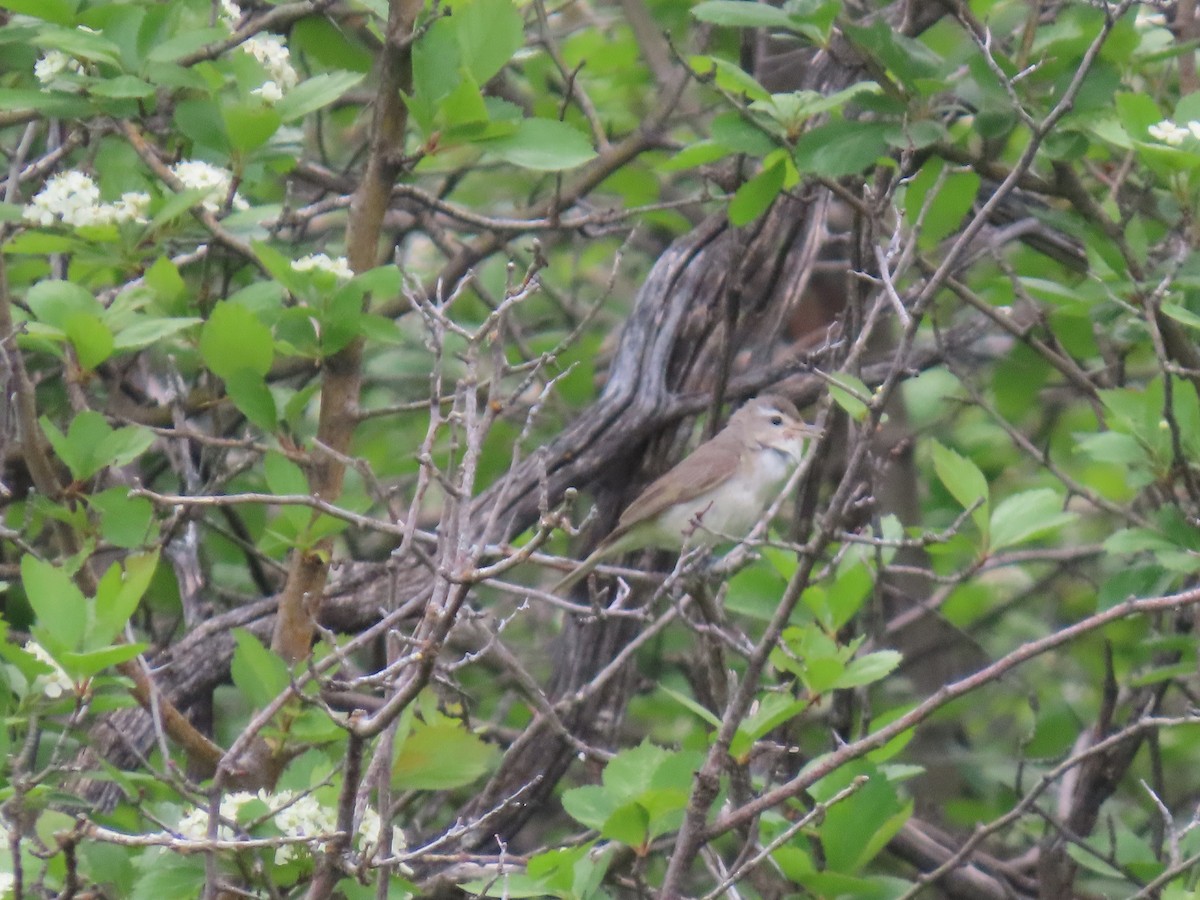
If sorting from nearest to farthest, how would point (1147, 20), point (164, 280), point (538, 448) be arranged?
point (164, 280) → point (538, 448) → point (1147, 20)

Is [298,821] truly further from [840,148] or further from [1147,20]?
[1147,20]

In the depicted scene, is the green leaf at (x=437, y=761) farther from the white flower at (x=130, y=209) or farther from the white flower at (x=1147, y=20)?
the white flower at (x=1147, y=20)

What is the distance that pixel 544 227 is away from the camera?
4.04m

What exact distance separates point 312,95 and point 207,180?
285 mm

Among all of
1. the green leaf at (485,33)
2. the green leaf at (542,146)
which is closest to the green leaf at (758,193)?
the green leaf at (542,146)

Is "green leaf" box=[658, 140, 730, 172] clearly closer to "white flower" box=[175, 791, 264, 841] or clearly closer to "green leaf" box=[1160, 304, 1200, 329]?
"green leaf" box=[1160, 304, 1200, 329]

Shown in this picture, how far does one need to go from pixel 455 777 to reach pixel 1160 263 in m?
2.37

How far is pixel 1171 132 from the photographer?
3445 mm

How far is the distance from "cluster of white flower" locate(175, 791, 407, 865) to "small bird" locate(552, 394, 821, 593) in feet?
4.61

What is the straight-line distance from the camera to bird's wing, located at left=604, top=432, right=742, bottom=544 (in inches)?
180

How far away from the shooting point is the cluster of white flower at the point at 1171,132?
3.43 m

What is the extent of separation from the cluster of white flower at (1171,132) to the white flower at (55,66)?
2.33 m

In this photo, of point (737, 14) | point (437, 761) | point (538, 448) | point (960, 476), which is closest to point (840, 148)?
point (737, 14)

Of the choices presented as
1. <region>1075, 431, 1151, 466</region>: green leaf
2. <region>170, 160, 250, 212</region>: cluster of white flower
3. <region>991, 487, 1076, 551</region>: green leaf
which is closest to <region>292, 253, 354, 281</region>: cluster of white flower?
<region>170, 160, 250, 212</region>: cluster of white flower
